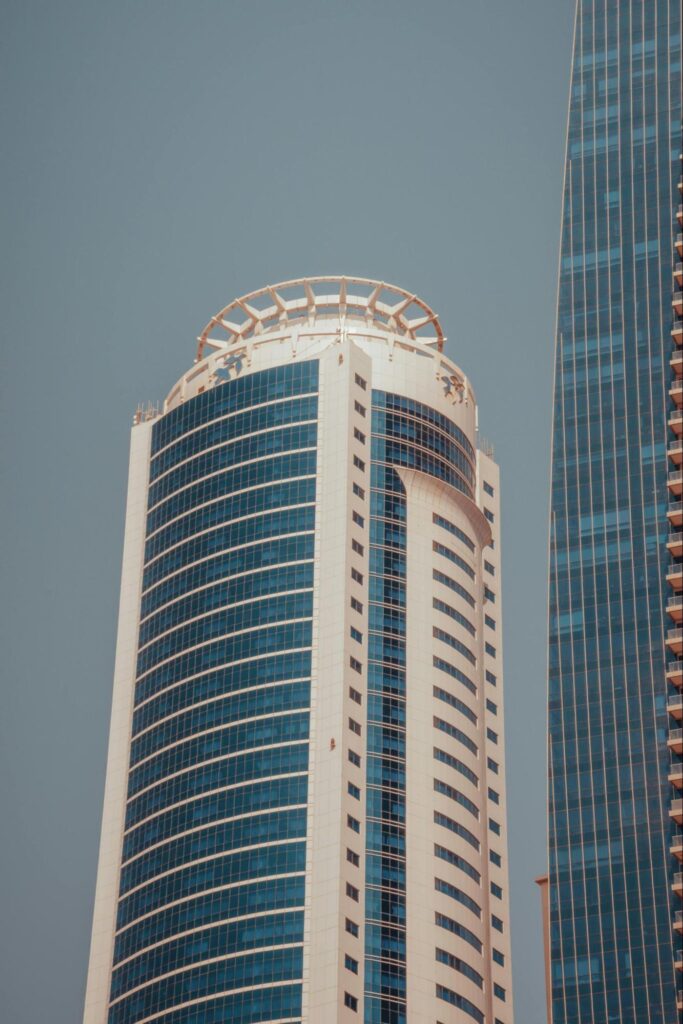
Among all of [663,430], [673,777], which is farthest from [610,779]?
[663,430]

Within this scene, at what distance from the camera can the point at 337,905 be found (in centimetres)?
18662

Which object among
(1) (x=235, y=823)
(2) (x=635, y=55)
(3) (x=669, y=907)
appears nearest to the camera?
(3) (x=669, y=907)

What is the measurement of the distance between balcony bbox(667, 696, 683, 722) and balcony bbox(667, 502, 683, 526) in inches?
572

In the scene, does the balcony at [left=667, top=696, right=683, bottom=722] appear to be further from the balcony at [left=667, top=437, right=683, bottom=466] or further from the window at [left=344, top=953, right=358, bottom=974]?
the window at [left=344, top=953, right=358, bottom=974]

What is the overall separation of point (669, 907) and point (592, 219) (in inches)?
2289

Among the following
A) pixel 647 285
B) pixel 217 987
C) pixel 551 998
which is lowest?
pixel 551 998

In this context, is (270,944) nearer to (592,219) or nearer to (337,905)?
(337,905)

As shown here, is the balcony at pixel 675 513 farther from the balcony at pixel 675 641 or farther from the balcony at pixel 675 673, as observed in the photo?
the balcony at pixel 675 673

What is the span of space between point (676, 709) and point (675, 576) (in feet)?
34.7

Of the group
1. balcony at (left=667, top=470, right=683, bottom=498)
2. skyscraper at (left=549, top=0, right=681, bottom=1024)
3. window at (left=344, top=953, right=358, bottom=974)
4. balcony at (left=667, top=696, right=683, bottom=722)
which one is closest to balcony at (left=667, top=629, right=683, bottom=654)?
skyscraper at (left=549, top=0, right=681, bottom=1024)

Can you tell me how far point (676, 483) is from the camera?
161 metres

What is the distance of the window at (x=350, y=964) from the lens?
184875 mm

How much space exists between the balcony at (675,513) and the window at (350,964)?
169 feet

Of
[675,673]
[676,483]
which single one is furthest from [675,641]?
[676,483]
